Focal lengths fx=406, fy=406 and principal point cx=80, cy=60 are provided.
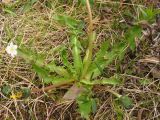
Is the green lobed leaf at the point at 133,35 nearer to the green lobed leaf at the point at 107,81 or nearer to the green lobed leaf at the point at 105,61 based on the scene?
the green lobed leaf at the point at 105,61

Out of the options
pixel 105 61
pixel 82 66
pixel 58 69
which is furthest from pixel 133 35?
pixel 58 69

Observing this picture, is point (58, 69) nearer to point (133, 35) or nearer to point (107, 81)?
point (107, 81)

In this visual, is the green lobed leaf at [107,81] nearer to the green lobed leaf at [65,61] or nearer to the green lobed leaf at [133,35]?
the green lobed leaf at [65,61]

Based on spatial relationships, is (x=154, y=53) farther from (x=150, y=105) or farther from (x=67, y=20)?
(x=67, y=20)

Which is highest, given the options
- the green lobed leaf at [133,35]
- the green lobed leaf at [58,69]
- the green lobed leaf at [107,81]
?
the green lobed leaf at [133,35]

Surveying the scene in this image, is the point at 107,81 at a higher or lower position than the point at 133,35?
lower

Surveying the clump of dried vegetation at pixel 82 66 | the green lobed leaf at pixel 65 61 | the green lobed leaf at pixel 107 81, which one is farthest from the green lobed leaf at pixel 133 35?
the green lobed leaf at pixel 65 61

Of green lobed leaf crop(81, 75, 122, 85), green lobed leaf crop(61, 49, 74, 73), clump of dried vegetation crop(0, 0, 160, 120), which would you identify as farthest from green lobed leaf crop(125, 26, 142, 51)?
green lobed leaf crop(61, 49, 74, 73)

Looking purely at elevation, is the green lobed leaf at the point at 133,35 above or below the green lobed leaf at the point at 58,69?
above
